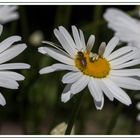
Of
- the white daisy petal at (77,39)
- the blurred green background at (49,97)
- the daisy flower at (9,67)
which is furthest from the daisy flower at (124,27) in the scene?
the daisy flower at (9,67)

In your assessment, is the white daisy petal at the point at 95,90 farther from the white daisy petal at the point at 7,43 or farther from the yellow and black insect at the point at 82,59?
the white daisy petal at the point at 7,43

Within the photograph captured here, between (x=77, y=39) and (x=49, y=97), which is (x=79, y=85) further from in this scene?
(x=49, y=97)

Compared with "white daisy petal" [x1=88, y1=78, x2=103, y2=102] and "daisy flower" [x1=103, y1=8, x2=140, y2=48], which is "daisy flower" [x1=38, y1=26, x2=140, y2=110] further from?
"daisy flower" [x1=103, y1=8, x2=140, y2=48]

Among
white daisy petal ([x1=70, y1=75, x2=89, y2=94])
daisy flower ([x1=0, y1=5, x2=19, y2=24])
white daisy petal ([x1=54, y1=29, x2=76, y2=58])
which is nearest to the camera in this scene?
white daisy petal ([x1=70, y1=75, x2=89, y2=94])

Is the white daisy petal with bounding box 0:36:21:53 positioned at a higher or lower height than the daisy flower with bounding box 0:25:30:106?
higher

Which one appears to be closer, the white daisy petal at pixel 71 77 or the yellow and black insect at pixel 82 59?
the white daisy petal at pixel 71 77

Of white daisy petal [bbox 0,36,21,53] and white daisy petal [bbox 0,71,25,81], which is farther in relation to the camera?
white daisy petal [bbox 0,36,21,53]

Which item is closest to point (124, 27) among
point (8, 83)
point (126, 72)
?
point (126, 72)

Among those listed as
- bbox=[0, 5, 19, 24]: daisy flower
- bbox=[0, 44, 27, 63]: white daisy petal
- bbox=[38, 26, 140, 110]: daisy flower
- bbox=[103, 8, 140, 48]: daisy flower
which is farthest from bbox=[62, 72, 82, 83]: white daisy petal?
bbox=[0, 5, 19, 24]: daisy flower
